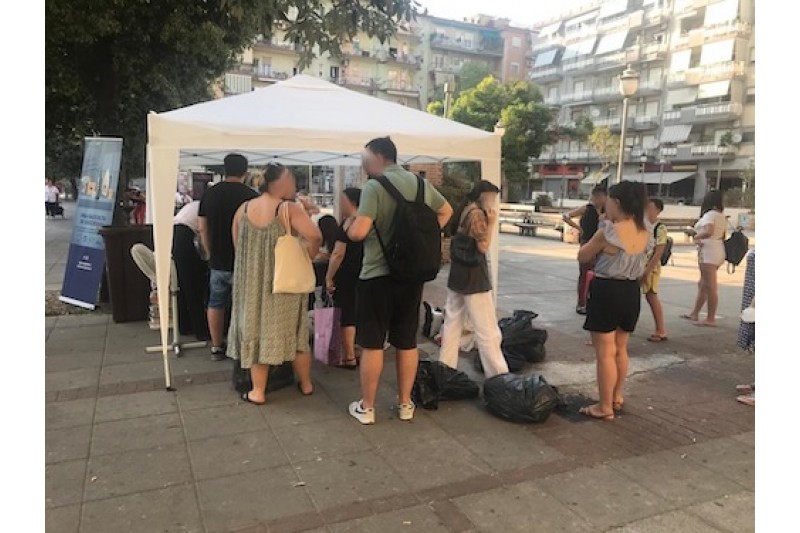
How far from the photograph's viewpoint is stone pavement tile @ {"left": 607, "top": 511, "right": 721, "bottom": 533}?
2664mm

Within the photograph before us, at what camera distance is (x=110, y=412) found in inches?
153

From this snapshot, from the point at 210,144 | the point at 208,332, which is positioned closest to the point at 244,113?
the point at 210,144

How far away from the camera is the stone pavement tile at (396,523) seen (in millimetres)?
2613

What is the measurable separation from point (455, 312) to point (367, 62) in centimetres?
6008

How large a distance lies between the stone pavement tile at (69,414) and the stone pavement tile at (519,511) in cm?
262

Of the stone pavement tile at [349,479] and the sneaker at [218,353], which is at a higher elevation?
the sneaker at [218,353]

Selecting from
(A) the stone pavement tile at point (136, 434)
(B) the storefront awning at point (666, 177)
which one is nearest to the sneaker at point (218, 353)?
(A) the stone pavement tile at point (136, 434)

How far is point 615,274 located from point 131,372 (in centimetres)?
397

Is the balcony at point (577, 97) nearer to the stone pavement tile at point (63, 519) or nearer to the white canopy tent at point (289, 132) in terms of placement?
the white canopy tent at point (289, 132)

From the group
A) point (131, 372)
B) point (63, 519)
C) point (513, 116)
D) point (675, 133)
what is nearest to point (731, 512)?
point (63, 519)

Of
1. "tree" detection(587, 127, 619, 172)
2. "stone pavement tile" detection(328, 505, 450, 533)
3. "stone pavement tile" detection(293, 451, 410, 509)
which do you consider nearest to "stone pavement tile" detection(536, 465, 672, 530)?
"stone pavement tile" detection(328, 505, 450, 533)

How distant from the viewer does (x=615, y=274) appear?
3.77 meters

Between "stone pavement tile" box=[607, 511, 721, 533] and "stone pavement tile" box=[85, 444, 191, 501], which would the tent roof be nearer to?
"stone pavement tile" box=[85, 444, 191, 501]

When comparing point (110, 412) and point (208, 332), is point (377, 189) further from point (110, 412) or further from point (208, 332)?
point (208, 332)
